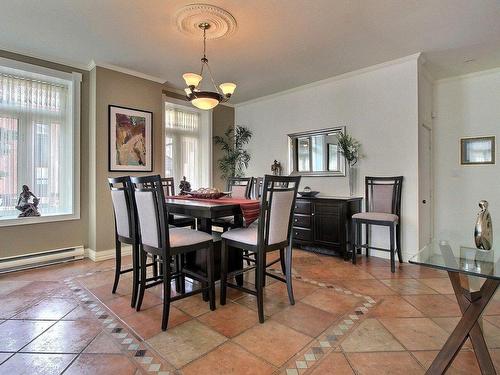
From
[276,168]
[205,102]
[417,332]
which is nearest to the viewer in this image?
[417,332]

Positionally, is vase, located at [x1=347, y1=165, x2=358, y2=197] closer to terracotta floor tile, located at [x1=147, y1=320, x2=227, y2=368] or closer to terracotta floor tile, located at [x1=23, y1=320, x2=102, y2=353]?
terracotta floor tile, located at [x1=147, y1=320, x2=227, y2=368]

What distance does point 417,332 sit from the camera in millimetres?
1975

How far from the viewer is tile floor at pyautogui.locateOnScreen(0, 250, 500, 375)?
1.65 meters

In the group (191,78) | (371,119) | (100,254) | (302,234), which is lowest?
(100,254)

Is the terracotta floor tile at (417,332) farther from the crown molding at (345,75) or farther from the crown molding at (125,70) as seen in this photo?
the crown molding at (125,70)

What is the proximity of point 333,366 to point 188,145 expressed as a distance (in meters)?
4.57

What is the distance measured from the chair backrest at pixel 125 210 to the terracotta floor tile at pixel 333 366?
169 centimetres

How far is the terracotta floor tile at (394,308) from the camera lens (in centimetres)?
224

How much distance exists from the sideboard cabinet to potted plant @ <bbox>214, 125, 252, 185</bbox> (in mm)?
1926

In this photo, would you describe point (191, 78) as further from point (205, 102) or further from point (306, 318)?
point (306, 318)

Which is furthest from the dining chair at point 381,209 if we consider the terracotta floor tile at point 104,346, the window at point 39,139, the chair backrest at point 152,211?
the window at point 39,139

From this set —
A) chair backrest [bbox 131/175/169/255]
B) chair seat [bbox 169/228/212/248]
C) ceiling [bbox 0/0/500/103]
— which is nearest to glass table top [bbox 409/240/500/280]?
chair seat [bbox 169/228/212/248]

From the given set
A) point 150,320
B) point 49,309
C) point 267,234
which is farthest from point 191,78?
point 49,309

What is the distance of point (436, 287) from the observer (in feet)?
9.16
